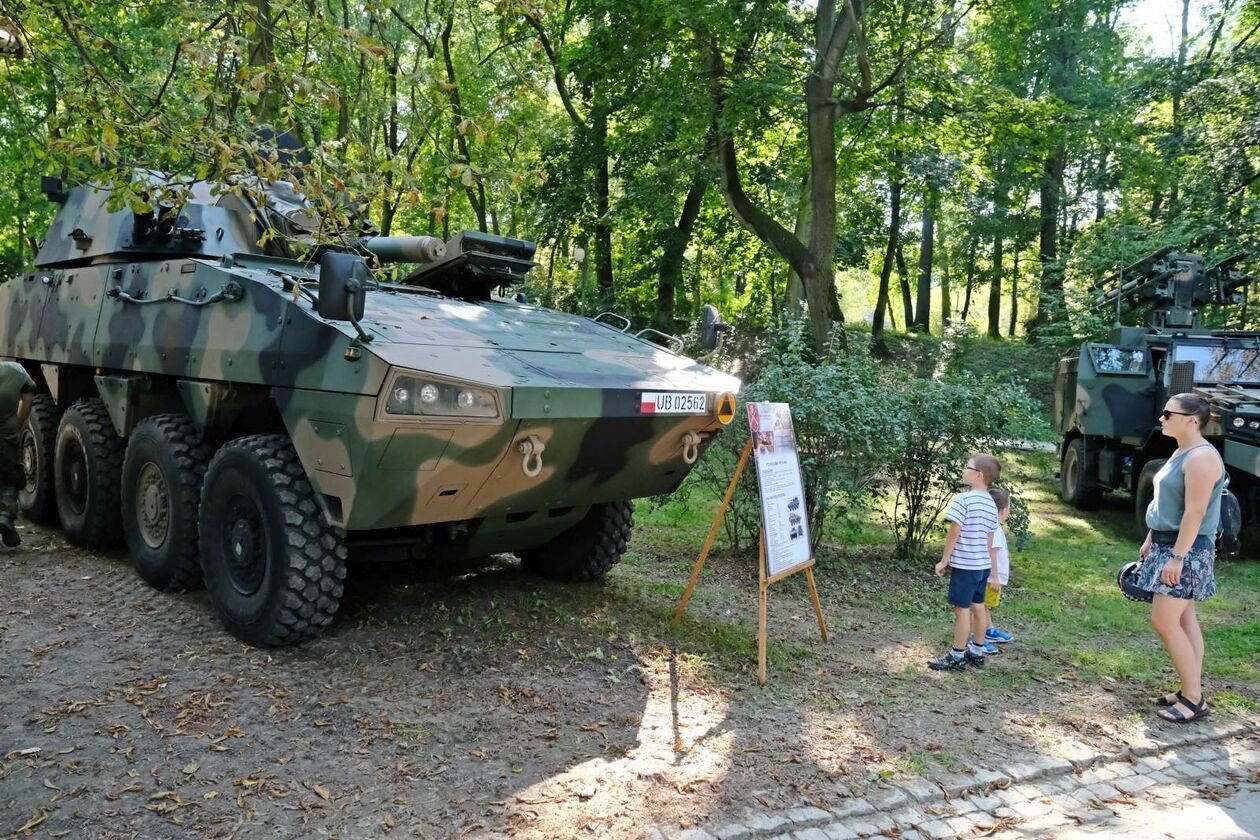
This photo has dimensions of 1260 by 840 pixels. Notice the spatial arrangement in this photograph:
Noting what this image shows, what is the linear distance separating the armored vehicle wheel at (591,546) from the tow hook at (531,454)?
5.56ft

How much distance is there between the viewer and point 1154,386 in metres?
10.0

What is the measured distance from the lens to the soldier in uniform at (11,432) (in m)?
6.56

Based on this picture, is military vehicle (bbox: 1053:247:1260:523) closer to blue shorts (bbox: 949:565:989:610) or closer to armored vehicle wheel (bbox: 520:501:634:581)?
blue shorts (bbox: 949:565:989:610)

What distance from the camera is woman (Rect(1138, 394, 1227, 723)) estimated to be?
449cm

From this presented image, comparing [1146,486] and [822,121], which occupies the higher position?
[822,121]

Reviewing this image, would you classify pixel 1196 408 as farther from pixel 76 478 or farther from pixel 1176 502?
pixel 76 478

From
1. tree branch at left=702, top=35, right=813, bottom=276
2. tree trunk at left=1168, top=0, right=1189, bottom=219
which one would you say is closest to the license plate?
tree branch at left=702, top=35, right=813, bottom=276

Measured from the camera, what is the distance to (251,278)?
4.92m

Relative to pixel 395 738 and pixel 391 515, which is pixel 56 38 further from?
pixel 395 738

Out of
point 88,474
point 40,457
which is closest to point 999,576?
point 88,474

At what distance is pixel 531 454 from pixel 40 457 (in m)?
4.74

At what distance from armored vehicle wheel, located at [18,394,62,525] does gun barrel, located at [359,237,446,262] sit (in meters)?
3.08

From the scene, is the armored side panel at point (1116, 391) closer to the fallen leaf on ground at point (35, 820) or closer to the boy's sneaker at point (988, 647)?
the boy's sneaker at point (988, 647)

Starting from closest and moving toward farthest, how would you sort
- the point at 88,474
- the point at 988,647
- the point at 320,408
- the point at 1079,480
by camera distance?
the point at 320,408 → the point at 988,647 → the point at 88,474 → the point at 1079,480
